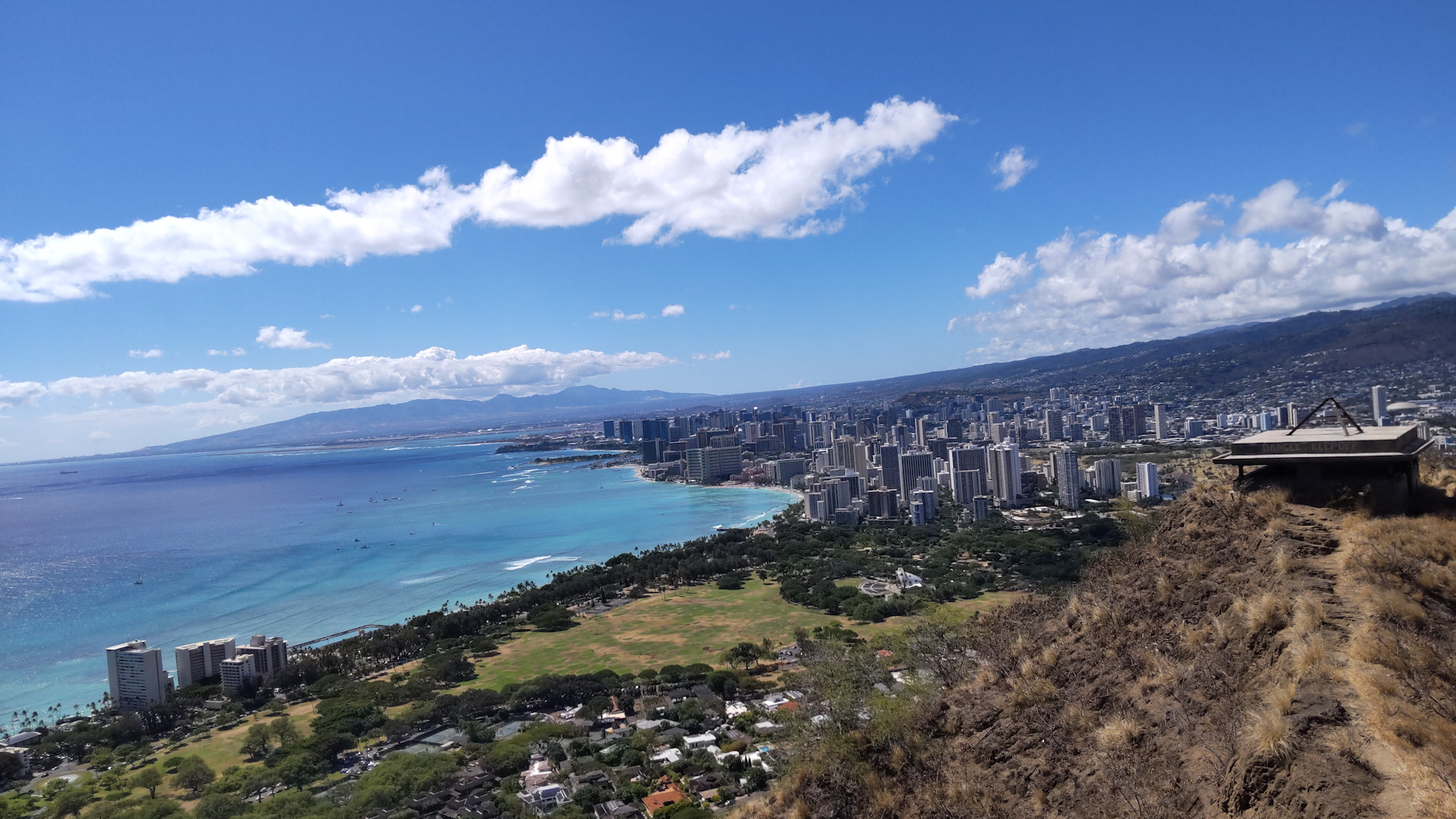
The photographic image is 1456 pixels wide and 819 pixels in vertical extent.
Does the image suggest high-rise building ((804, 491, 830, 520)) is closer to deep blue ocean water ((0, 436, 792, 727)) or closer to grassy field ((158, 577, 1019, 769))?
deep blue ocean water ((0, 436, 792, 727))

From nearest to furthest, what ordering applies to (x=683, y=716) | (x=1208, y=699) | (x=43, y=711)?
(x=1208, y=699)
(x=683, y=716)
(x=43, y=711)

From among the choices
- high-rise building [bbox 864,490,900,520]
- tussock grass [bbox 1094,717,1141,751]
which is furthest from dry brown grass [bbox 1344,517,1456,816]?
high-rise building [bbox 864,490,900,520]

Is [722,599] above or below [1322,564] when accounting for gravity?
below

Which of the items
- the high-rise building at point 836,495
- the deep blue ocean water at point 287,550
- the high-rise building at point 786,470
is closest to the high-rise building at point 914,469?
the high-rise building at point 836,495

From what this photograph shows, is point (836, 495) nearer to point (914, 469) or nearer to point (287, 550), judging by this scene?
point (914, 469)

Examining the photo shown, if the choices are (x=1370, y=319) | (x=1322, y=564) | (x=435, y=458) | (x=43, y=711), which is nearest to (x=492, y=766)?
(x=1322, y=564)

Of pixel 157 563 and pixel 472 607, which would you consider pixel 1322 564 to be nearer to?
pixel 472 607

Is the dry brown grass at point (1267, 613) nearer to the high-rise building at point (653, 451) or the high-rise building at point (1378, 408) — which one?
the high-rise building at point (1378, 408)

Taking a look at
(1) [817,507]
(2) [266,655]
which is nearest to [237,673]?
(2) [266,655]
